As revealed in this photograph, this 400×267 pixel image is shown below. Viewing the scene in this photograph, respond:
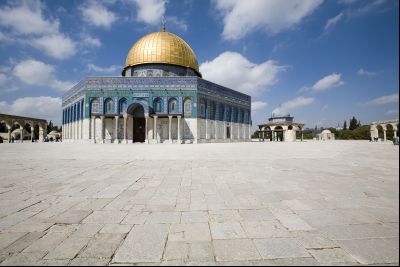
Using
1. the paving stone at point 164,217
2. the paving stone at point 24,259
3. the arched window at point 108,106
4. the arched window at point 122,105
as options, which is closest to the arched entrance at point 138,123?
the arched window at point 122,105

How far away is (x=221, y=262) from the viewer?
1811 mm

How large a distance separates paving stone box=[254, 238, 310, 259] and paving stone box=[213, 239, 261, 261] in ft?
0.24

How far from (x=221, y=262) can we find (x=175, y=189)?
2548mm

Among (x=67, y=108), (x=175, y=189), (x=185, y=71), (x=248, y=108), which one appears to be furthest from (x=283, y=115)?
(x=175, y=189)

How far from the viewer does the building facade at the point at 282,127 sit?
138 feet

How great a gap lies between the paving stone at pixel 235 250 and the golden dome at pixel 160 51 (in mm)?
31564

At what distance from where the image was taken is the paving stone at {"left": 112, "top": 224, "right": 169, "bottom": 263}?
74.1 inches

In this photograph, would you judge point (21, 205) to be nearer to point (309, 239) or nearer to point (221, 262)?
point (221, 262)

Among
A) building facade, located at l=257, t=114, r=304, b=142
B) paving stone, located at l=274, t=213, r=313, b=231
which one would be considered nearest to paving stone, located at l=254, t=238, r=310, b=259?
paving stone, located at l=274, t=213, r=313, b=231

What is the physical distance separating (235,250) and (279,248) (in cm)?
42

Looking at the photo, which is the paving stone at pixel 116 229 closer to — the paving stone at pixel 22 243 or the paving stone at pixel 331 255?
the paving stone at pixel 22 243

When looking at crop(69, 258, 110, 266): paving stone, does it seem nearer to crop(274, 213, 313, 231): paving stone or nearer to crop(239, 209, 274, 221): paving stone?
crop(239, 209, 274, 221): paving stone

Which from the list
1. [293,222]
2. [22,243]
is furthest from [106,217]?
[293,222]

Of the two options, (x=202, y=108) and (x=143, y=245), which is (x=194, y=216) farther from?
(x=202, y=108)
